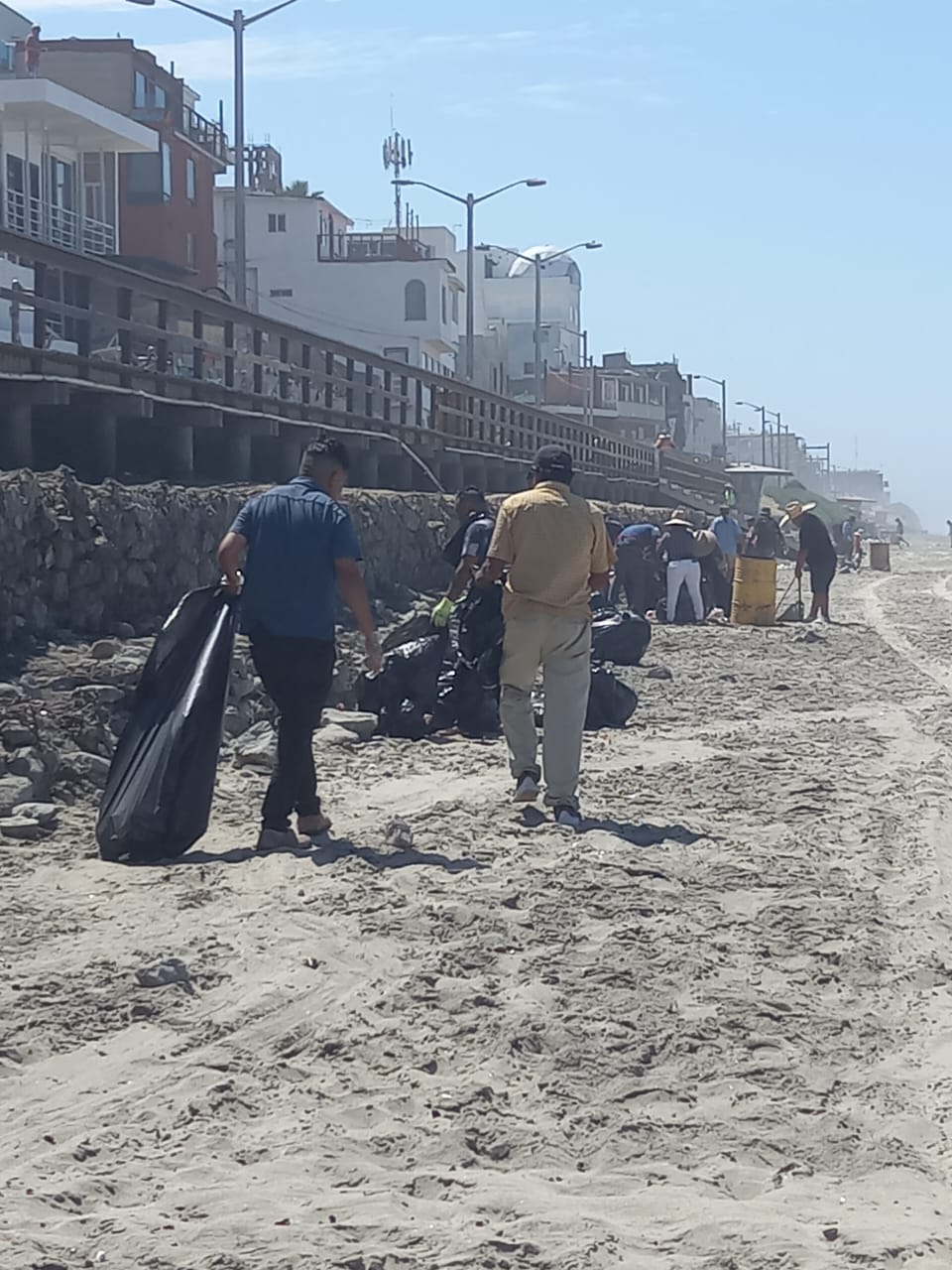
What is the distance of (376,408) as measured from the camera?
25.8m

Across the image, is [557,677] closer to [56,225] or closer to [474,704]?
[474,704]

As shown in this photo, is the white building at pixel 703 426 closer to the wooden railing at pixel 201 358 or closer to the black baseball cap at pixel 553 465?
the wooden railing at pixel 201 358

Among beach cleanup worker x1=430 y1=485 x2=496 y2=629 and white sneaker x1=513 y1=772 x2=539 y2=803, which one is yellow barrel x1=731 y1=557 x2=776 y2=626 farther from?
white sneaker x1=513 y1=772 x2=539 y2=803

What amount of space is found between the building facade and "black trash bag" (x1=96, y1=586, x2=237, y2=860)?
39.1 meters

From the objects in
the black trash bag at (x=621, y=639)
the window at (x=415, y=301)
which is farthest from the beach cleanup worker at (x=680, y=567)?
the window at (x=415, y=301)

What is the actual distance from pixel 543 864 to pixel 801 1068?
8.05 feet

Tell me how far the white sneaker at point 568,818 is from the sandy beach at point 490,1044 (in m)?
0.10

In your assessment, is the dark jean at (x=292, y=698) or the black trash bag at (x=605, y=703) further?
the black trash bag at (x=605, y=703)

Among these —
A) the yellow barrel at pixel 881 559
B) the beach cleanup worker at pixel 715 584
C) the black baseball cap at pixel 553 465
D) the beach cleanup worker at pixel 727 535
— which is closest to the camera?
the black baseball cap at pixel 553 465

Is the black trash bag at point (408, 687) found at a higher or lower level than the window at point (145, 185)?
lower

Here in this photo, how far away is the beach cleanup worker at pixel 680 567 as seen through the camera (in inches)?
864

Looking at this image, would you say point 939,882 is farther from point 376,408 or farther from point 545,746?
point 376,408

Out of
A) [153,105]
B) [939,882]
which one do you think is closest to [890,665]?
[939,882]

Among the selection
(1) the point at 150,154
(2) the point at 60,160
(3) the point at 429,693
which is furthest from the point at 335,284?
(3) the point at 429,693
